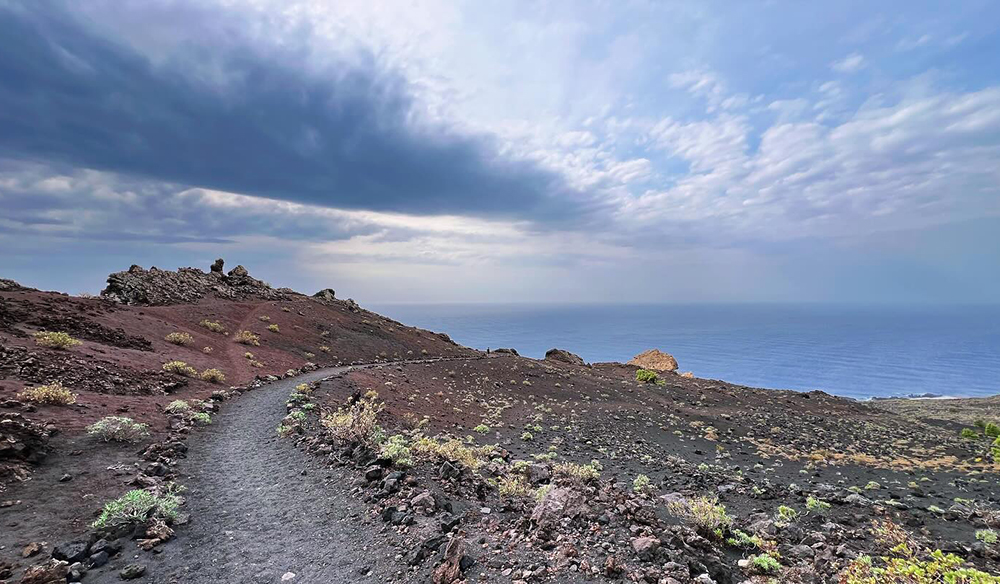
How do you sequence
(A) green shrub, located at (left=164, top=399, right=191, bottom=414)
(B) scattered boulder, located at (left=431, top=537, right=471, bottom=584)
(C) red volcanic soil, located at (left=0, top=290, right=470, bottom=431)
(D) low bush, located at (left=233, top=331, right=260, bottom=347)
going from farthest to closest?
(D) low bush, located at (left=233, top=331, right=260, bottom=347), (A) green shrub, located at (left=164, top=399, right=191, bottom=414), (C) red volcanic soil, located at (left=0, top=290, right=470, bottom=431), (B) scattered boulder, located at (left=431, top=537, right=471, bottom=584)

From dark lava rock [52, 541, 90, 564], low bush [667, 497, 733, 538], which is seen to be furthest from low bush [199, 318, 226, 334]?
low bush [667, 497, 733, 538]

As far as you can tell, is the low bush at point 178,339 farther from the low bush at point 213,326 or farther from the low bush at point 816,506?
the low bush at point 816,506

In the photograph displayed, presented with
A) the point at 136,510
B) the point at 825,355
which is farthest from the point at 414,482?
the point at 825,355

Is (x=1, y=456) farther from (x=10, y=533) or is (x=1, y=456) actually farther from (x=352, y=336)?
(x=352, y=336)

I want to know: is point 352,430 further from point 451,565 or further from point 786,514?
point 786,514

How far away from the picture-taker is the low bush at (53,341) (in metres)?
13.9

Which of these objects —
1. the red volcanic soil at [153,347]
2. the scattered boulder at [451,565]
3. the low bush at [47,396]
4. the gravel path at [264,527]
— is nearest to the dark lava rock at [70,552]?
the gravel path at [264,527]

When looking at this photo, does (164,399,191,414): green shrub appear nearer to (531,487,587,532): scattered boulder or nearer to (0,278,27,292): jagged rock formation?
(531,487,587,532): scattered boulder

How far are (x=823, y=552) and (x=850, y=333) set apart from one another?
226884 millimetres

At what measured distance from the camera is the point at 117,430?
8.62 m

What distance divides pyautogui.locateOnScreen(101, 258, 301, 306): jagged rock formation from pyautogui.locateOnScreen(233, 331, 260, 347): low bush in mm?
8434

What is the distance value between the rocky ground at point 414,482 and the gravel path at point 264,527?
1.4 inches

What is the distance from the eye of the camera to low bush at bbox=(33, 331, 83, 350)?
13945 mm

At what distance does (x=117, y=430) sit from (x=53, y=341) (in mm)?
9161
